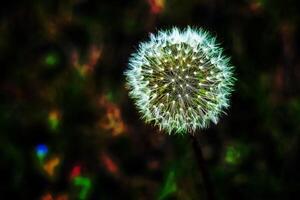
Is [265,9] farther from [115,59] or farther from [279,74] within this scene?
[115,59]

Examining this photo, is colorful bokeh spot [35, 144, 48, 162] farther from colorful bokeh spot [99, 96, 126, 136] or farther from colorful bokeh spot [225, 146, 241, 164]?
colorful bokeh spot [225, 146, 241, 164]

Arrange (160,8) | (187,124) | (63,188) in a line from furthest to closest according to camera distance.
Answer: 1. (160,8)
2. (63,188)
3. (187,124)

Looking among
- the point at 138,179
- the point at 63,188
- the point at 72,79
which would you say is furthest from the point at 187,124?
the point at 72,79

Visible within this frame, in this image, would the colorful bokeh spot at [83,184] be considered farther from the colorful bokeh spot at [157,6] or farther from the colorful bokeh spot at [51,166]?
the colorful bokeh spot at [157,6]

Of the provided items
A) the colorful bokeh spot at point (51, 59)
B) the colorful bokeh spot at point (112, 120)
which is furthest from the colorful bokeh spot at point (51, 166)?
the colorful bokeh spot at point (51, 59)

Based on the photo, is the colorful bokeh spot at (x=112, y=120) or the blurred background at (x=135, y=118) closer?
the blurred background at (x=135, y=118)

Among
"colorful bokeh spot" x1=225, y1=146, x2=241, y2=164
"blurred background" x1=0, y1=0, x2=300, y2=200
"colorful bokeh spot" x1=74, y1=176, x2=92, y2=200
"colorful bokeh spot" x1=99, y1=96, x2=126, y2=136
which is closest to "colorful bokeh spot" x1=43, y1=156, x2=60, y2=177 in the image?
"blurred background" x1=0, y1=0, x2=300, y2=200
